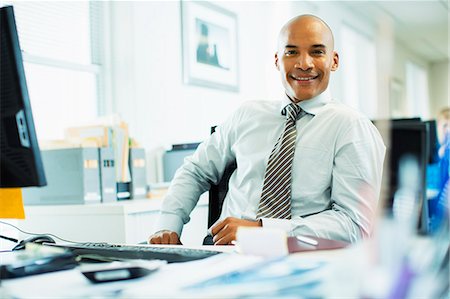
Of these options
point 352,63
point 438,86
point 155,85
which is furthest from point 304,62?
point 438,86

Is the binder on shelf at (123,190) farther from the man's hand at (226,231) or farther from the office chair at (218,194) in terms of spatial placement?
the man's hand at (226,231)

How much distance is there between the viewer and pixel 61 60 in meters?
2.78

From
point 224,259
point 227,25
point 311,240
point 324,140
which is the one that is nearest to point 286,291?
Result: point 224,259

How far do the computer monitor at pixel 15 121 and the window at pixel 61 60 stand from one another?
1719 millimetres

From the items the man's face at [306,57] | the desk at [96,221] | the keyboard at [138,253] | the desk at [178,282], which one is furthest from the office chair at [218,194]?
the desk at [178,282]

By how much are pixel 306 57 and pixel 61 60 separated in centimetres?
155

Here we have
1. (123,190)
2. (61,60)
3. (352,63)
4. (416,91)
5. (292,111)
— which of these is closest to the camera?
(292,111)

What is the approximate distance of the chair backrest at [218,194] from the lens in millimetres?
1675

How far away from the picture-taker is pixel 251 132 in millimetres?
1691

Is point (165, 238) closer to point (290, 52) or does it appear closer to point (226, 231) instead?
point (226, 231)

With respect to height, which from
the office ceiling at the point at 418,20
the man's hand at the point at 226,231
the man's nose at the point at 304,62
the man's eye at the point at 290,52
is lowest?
the man's hand at the point at 226,231

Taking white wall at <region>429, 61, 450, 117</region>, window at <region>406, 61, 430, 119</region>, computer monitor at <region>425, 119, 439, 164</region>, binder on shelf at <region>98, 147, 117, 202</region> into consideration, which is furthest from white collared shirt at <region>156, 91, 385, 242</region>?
white wall at <region>429, 61, 450, 117</region>

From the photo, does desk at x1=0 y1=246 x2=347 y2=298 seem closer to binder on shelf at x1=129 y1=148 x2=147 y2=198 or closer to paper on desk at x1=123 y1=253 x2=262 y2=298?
paper on desk at x1=123 y1=253 x2=262 y2=298

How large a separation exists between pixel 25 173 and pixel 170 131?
225 cm
